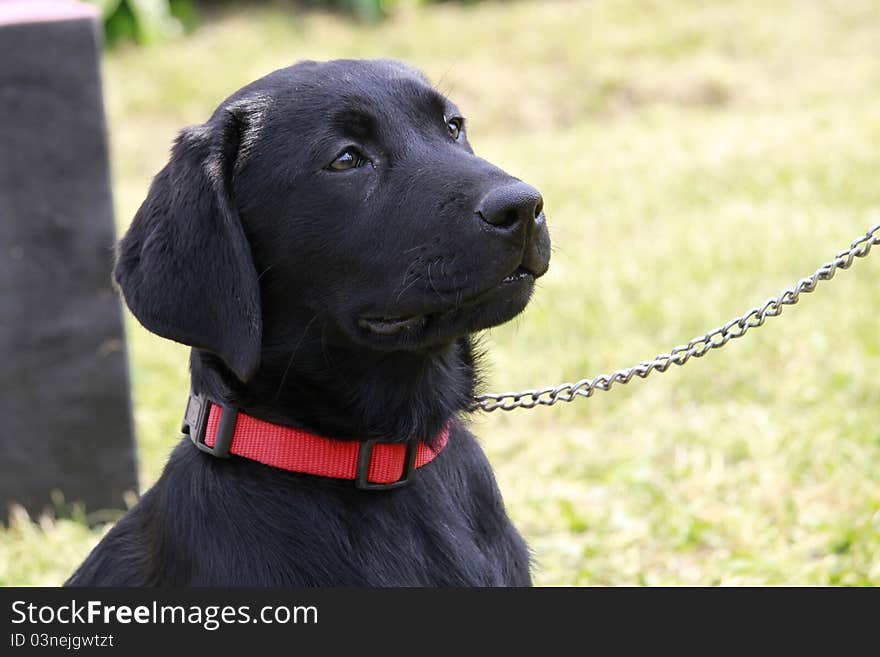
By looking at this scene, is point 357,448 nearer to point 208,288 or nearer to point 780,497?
point 208,288

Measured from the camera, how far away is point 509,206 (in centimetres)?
272

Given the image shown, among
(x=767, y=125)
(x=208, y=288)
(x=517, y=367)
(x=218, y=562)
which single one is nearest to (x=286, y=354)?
(x=208, y=288)

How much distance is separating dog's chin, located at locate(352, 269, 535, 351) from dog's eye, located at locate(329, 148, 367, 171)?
1.23 feet

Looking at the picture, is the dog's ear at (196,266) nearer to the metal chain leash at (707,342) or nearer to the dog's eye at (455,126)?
the dog's eye at (455,126)

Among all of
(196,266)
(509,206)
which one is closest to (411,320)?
(509,206)

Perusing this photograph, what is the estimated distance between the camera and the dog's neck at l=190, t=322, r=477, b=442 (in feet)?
9.77

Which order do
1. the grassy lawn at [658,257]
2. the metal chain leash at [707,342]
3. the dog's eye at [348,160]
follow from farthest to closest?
1. the grassy lawn at [658,257]
2. the metal chain leash at [707,342]
3. the dog's eye at [348,160]

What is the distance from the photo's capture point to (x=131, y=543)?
315 centimetres

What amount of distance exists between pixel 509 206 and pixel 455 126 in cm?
66

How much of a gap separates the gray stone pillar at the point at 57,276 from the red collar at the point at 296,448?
2.07 metres

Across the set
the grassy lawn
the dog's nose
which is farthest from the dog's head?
the grassy lawn

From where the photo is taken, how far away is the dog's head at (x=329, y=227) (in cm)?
279

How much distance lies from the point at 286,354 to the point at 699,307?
4.33m

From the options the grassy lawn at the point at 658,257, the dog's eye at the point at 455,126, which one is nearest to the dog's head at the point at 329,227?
the dog's eye at the point at 455,126
